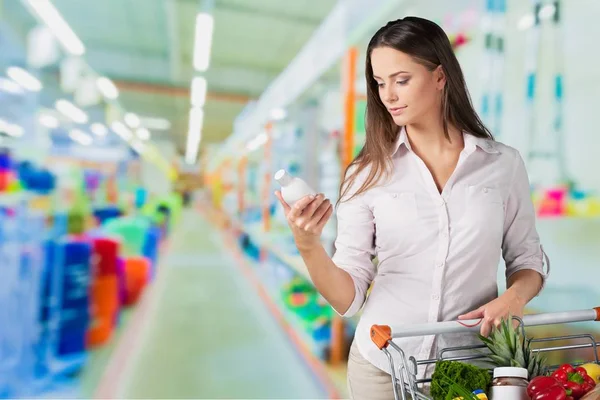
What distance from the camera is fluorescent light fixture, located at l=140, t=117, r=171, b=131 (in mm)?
14227

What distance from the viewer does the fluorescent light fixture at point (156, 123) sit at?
14.2 metres

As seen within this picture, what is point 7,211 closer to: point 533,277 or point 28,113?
point 28,113

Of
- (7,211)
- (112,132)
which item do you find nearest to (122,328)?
(7,211)

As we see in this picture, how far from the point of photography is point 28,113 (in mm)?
3105

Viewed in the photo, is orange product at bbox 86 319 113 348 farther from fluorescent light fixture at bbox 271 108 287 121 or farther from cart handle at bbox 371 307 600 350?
cart handle at bbox 371 307 600 350

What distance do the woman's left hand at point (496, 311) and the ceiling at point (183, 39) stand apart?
3.48 metres

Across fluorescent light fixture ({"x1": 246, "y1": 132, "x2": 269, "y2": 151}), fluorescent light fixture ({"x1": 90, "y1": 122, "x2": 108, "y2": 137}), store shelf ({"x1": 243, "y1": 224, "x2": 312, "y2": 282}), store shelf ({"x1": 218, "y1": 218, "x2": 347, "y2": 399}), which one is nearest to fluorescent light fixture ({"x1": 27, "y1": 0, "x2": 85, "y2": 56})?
fluorescent light fixture ({"x1": 90, "y1": 122, "x2": 108, "y2": 137})

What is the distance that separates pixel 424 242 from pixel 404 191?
0.13 meters

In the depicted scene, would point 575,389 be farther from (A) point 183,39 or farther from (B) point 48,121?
(A) point 183,39

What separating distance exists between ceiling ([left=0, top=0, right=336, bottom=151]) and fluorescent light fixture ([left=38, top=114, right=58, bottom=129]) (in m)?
0.61

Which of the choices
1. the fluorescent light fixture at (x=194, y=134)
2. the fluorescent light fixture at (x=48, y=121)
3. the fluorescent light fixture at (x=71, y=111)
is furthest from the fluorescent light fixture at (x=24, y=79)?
the fluorescent light fixture at (x=194, y=134)

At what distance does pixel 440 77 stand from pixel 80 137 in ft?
13.8

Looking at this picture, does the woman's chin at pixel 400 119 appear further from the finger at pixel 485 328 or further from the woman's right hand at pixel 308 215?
the finger at pixel 485 328

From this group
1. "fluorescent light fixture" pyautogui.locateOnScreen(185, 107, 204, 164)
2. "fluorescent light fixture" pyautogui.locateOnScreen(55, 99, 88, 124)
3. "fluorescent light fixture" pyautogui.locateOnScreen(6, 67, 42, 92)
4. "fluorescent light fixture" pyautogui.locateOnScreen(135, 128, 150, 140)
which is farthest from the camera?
"fluorescent light fixture" pyautogui.locateOnScreen(185, 107, 204, 164)
